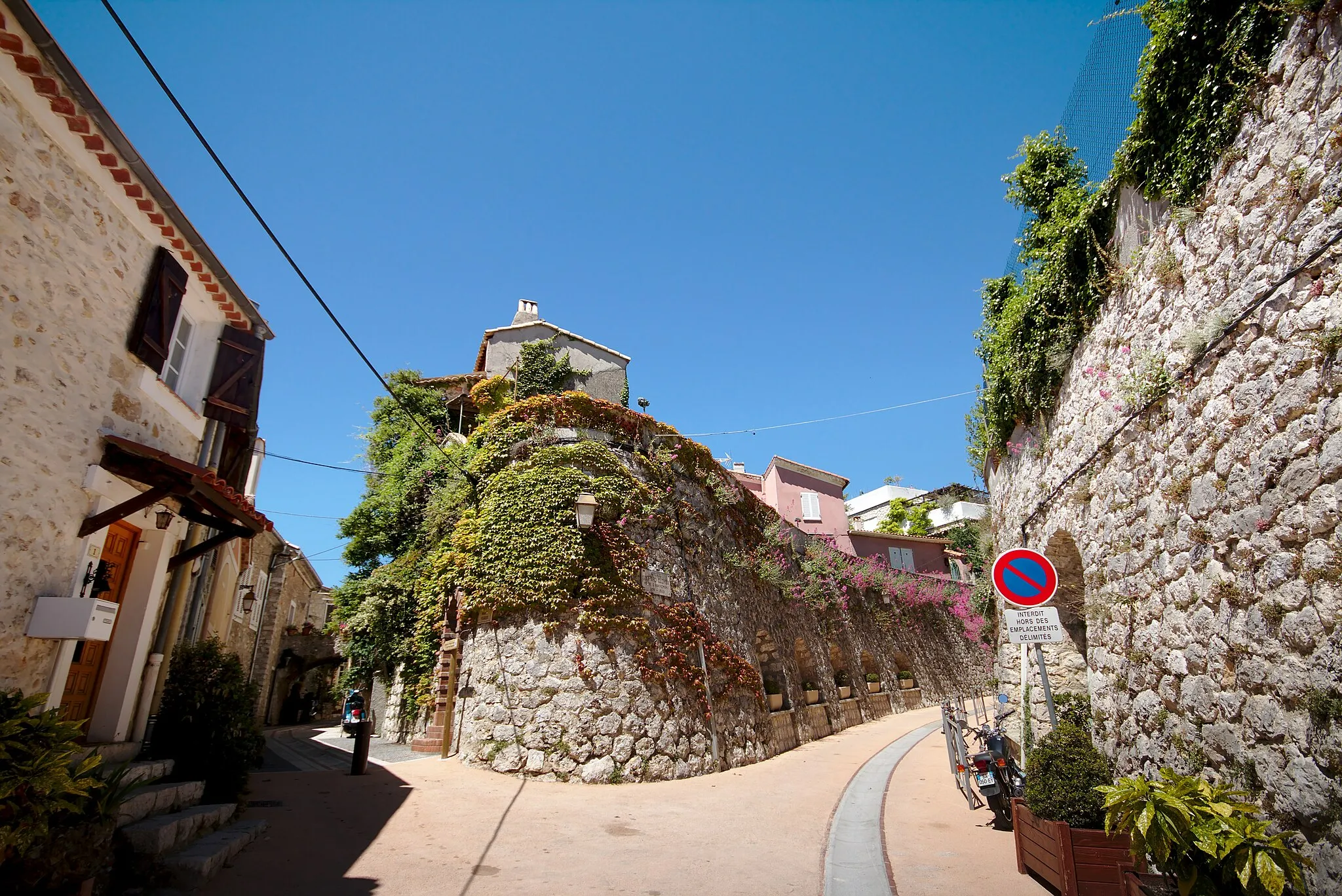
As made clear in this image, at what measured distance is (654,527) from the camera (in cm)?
1221

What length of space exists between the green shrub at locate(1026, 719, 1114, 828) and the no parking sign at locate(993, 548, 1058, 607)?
3.66 feet

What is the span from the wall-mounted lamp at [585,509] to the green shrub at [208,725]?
505 cm

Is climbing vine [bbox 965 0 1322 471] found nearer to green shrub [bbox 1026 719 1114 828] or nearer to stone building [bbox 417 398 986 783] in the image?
green shrub [bbox 1026 719 1114 828]

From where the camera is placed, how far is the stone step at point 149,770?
5.87m

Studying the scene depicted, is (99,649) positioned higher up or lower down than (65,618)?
lower down

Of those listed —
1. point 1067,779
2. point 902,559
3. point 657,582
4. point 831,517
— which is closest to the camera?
point 1067,779

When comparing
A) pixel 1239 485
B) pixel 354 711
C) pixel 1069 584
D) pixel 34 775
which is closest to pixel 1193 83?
pixel 1239 485

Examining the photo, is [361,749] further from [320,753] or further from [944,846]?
[944,846]

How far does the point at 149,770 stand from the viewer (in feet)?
19.8

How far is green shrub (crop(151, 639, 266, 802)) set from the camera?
Result: 6.65 metres

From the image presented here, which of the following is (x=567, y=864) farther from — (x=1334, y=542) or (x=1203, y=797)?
(x=1334, y=542)

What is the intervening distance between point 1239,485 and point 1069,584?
373 cm

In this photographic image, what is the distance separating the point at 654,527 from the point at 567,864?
6839 millimetres

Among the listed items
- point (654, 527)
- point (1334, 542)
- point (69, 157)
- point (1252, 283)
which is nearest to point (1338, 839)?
Result: point (1334, 542)
